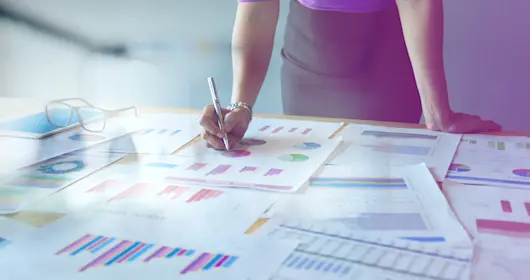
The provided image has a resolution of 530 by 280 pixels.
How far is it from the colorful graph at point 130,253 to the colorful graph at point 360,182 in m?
0.23

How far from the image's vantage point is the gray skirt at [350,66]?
132 cm

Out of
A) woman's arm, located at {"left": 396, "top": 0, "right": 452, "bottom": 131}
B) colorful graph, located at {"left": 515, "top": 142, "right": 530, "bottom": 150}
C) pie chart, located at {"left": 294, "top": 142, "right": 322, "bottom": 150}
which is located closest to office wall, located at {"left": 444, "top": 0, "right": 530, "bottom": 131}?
woman's arm, located at {"left": 396, "top": 0, "right": 452, "bottom": 131}

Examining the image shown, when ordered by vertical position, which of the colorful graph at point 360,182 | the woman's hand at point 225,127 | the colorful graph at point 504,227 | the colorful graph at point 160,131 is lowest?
the colorful graph at point 504,227

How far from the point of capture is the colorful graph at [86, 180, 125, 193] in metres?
0.69

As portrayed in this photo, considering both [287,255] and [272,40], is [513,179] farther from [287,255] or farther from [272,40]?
[272,40]

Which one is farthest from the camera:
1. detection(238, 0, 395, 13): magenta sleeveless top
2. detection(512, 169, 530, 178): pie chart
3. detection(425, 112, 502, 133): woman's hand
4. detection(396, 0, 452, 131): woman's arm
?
detection(238, 0, 395, 13): magenta sleeveless top

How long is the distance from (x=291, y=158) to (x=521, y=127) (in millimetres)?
1045

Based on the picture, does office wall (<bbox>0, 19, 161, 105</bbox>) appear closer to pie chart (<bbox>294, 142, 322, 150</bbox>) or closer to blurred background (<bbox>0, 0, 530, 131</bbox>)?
blurred background (<bbox>0, 0, 530, 131</bbox>)

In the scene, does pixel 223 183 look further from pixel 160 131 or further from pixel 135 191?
pixel 160 131

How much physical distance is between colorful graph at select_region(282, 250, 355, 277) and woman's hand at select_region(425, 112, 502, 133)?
0.56 meters

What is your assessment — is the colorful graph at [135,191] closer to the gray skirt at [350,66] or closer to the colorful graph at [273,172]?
the colorful graph at [273,172]

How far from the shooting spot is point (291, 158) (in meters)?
0.82

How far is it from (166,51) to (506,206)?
1.38 m

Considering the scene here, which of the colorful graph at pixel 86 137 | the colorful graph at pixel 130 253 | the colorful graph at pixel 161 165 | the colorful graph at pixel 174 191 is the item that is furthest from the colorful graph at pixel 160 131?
the colorful graph at pixel 130 253
